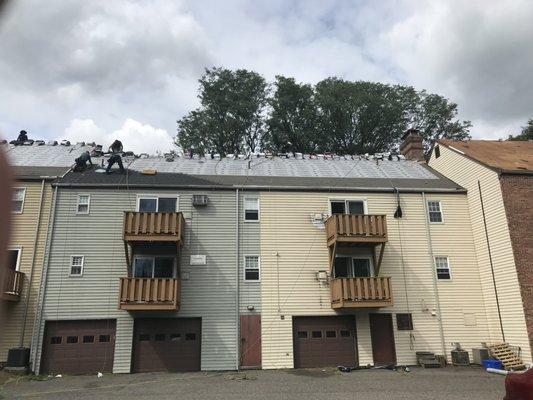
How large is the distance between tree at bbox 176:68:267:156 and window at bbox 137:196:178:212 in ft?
73.7

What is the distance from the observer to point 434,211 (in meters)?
21.6

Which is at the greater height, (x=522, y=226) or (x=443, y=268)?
(x=522, y=226)

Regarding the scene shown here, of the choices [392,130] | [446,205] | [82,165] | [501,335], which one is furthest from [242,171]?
[392,130]

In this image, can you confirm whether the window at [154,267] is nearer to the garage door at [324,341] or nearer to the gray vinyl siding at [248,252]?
the gray vinyl siding at [248,252]

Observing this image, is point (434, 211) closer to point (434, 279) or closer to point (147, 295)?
point (434, 279)

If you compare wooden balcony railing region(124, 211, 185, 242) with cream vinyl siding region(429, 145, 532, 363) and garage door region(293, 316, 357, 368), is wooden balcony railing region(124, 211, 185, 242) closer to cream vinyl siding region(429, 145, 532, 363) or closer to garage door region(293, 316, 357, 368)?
garage door region(293, 316, 357, 368)

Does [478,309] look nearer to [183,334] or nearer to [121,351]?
[183,334]

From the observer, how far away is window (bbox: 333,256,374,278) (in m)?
20.1

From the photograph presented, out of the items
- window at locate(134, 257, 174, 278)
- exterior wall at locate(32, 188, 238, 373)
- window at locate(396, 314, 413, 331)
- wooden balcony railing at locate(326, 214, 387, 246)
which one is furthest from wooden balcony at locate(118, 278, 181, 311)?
window at locate(396, 314, 413, 331)

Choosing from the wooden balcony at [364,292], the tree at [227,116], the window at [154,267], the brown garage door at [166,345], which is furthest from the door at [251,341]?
the tree at [227,116]

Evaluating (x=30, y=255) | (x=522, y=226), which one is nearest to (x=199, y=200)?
(x=30, y=255)

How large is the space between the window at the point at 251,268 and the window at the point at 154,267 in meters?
3.14

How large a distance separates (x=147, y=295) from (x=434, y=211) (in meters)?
13.5

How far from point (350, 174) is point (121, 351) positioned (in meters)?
13.7
